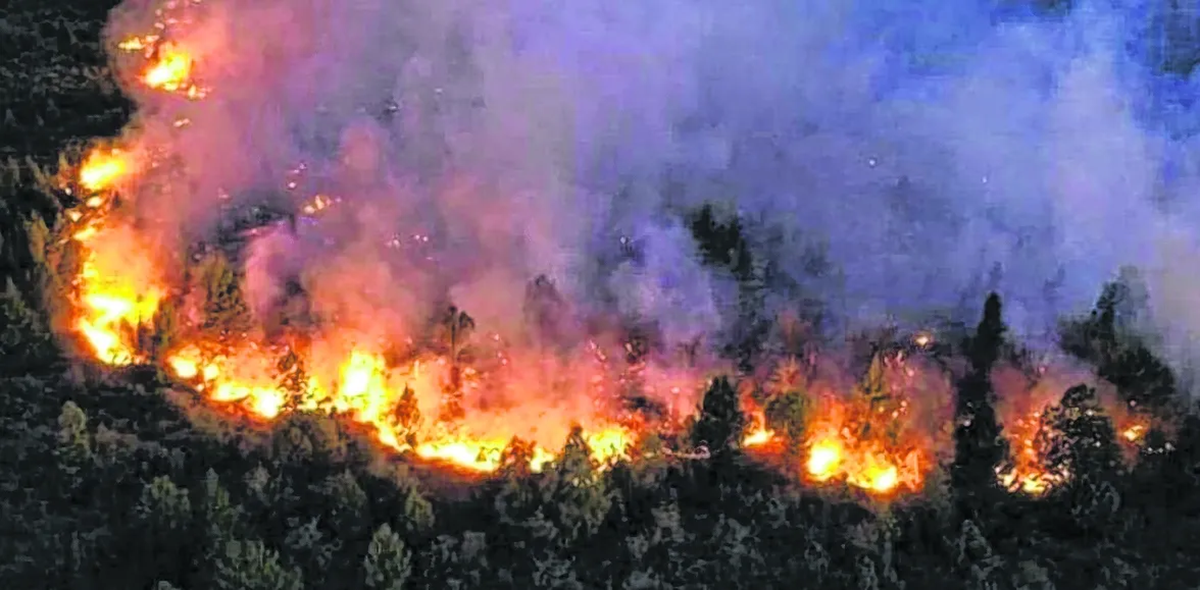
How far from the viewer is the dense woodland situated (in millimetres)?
10695

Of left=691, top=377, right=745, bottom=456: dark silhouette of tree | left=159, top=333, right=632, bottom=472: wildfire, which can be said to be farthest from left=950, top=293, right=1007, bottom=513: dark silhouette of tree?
left=159, top=333, right=632, bottom=472: wildfire

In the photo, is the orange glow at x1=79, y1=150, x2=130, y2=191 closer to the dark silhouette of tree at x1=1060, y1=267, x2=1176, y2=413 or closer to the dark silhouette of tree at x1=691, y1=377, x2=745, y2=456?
the dark silhouette of tree at x1=691, y1=377, x2=745, y2=456

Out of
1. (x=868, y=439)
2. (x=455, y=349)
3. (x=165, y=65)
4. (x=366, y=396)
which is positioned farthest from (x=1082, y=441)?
(x=165, y=65)

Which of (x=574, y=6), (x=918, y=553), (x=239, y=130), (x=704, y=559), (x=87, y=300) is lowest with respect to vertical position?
(x=87, y=300)

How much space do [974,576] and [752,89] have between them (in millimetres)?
6012

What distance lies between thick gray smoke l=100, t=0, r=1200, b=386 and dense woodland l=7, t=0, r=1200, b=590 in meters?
1.61

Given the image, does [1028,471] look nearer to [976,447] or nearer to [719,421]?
Answer: [976,447]

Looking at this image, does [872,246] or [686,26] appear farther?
[686,26]

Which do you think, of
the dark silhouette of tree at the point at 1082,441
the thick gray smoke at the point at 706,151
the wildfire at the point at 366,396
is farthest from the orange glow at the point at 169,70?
the dark silhouette of tree at the point at 1082,441

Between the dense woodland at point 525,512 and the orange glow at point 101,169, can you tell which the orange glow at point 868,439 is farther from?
the orange glow at point 101,169

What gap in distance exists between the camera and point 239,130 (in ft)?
52.1

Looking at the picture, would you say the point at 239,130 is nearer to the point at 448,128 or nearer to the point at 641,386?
the point at 448,128

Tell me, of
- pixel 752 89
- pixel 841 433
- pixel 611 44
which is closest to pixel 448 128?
pixel 611 44

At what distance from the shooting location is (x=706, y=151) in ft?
49.1
